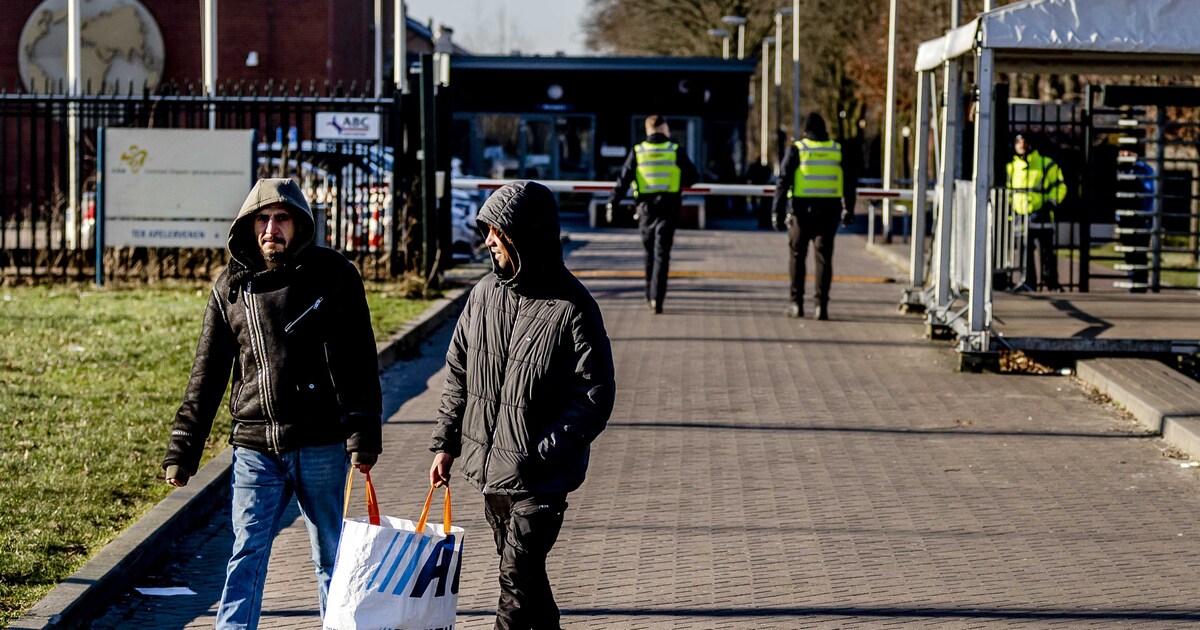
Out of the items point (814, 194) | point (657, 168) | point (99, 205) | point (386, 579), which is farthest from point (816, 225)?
point (386, 579)

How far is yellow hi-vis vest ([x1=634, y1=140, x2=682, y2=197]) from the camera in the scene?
15.2 metres

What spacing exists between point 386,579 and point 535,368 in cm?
75

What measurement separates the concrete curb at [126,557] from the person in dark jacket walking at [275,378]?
88cm

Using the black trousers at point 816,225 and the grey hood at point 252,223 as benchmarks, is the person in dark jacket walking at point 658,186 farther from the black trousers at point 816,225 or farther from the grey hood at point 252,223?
the grey hood at point 252,223

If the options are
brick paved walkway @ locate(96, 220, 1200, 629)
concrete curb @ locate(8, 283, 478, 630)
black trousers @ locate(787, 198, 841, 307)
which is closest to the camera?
concrete curb @ locate(8, 283, 478, 630)

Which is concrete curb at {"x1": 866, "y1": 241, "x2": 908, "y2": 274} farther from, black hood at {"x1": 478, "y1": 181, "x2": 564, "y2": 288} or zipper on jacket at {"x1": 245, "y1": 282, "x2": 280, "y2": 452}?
zipper on jacket at {"x1": 245, "y1": 282, "x2": 280, "y2": 452}

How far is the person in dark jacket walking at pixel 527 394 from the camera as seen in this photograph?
4617mm

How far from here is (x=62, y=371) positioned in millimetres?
10945

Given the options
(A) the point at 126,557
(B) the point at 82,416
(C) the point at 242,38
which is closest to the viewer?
(A) the point at 126,557

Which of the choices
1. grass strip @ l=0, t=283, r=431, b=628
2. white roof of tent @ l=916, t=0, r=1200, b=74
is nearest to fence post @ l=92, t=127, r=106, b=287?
grass strip @ l=0, t=283, r=431, b=628

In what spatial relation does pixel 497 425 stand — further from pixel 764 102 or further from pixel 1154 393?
pixel 764 102

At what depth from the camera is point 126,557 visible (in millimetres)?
6027

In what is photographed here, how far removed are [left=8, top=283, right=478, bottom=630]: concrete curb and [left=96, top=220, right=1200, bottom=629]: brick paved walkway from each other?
0.31ft

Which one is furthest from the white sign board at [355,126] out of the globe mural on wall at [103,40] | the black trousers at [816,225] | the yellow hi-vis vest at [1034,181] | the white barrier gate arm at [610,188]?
the globe mural on wall at [103,40]
